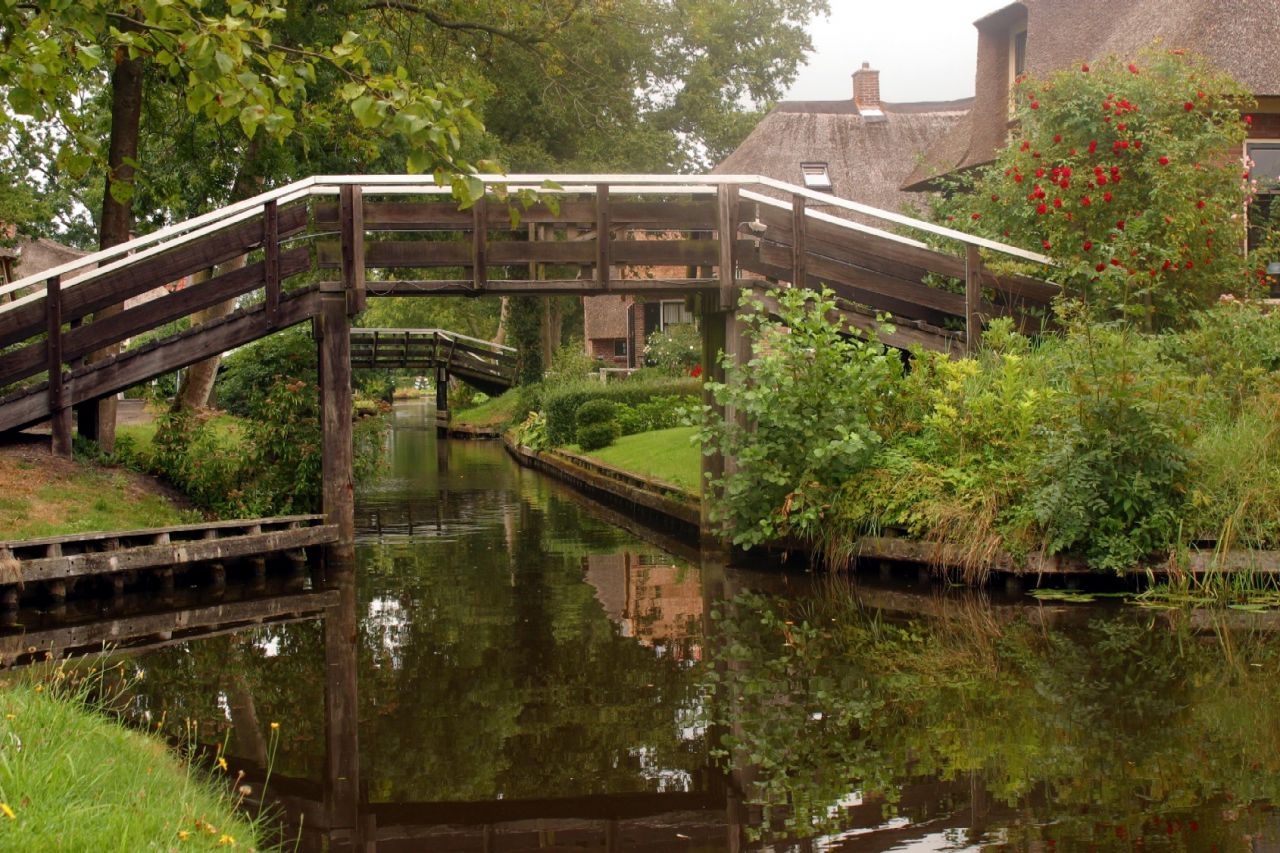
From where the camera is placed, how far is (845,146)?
122 ft

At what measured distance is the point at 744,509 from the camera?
536 inches

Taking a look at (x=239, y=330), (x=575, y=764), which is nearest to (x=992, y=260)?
(x=239, y=330)

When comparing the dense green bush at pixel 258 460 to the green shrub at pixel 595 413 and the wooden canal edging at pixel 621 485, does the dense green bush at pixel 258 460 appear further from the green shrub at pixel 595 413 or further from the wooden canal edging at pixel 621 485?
the green shrub at pixel 595 413

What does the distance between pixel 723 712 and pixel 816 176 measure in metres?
30.2

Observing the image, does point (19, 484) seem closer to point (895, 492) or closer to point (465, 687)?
point (465, 687)

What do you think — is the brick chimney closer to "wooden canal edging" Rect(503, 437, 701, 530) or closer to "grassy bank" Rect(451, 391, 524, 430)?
"grassy bank" Rect(451, 391, 524, 430)

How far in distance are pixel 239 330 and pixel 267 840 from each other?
916 centimetres

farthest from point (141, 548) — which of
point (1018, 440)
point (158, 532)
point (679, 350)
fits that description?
point (679, 350)

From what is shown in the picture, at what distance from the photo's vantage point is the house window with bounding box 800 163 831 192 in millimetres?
36156

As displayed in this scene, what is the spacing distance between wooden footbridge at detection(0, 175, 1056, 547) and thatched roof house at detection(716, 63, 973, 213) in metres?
21.3

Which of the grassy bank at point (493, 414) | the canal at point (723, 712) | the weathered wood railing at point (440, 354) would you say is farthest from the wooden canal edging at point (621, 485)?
the weathered wood railing at point (440, 354)

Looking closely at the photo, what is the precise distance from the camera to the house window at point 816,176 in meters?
36.2

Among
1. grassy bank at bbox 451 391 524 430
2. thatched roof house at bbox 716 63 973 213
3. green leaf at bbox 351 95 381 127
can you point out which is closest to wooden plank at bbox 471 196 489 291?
green leaf at bbox 351 95 381 127

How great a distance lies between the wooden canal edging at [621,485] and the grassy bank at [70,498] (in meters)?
6.17
